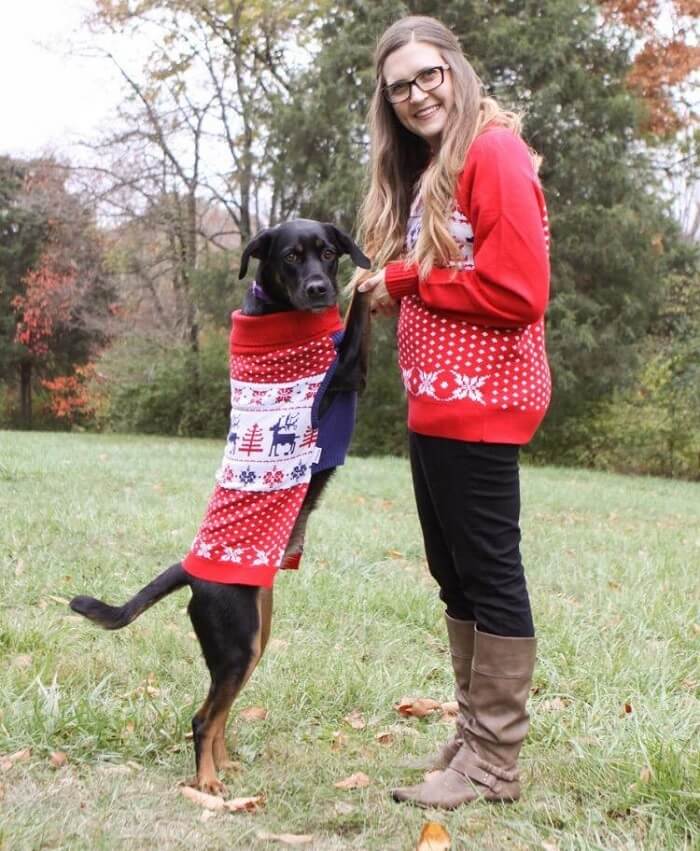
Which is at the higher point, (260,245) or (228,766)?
(260,245)

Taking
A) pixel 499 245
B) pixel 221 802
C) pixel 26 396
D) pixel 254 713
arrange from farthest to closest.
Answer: pixel 26 396
pixel 254 713
pixel 221 802
pixel 499 245

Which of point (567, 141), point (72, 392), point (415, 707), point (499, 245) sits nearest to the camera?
point (499, 245)

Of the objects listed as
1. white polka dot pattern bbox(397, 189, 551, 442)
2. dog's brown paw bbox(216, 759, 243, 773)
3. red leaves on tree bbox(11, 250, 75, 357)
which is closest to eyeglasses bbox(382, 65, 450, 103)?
white polka dot pattern bbox(397, 189, 551, 442)

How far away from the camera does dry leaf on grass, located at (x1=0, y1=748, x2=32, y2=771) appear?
2.57 metres

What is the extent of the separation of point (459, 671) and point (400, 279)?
1.22 m

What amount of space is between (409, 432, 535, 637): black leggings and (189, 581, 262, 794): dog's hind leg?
633mm

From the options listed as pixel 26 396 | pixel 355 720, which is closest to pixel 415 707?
pixel 355 720

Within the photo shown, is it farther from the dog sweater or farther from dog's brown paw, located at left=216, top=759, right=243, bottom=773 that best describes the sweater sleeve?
dog's brown paw, located at left=216, top=759, right=243, bottom=773

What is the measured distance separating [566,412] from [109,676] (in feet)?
48.6

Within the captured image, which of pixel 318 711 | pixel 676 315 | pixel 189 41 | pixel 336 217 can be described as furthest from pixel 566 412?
pixel 318 711

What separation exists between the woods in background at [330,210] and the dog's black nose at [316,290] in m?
12.1

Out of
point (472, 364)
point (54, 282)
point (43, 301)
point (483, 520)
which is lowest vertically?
point (483, 520)

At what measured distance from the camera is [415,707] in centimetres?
321

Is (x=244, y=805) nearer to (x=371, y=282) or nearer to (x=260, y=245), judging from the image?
(x=371, y=282)
